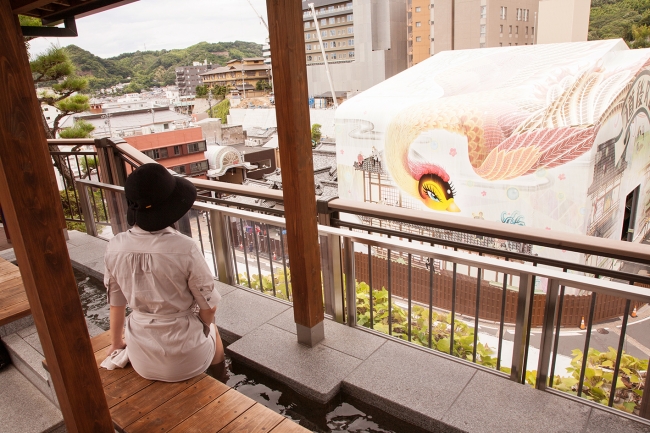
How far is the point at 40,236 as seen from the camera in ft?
3.78

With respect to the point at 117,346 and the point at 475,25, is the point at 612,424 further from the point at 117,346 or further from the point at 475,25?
the point at 475,25

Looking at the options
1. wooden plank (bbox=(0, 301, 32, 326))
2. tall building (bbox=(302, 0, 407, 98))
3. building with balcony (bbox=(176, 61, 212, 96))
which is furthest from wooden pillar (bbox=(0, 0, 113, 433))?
building with balcony (bbox=(176, 61, 212, 96))

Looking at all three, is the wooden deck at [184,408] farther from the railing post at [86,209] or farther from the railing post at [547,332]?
the railing post at [86,209]

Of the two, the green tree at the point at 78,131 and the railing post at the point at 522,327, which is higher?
the green tree at the point at 78,131

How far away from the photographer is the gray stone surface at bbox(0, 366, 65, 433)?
1842mm

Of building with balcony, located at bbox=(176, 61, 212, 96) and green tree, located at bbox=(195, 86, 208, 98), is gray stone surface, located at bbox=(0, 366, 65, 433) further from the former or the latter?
green tree, located at bbox=(195, 86, 208, 98)

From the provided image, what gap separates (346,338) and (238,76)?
135 ft

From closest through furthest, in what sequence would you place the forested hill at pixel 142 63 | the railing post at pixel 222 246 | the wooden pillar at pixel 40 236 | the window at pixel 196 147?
the wooden pillar at pixel 40 236
the railing post at pixel 222 246
the forested hill at pixel 142 63
the window at pixel 196 147

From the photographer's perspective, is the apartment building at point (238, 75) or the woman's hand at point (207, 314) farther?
the apartment building at point (238, 75)

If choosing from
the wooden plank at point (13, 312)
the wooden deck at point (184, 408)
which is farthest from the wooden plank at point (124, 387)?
the wooden plank at point (13, 312)

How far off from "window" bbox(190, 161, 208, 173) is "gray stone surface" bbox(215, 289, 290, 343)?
14.3 meters

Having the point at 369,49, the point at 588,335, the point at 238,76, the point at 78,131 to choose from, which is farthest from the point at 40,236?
the point at 238,76

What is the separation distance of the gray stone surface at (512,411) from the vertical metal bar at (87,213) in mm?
3830

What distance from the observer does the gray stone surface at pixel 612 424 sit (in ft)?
5.20
